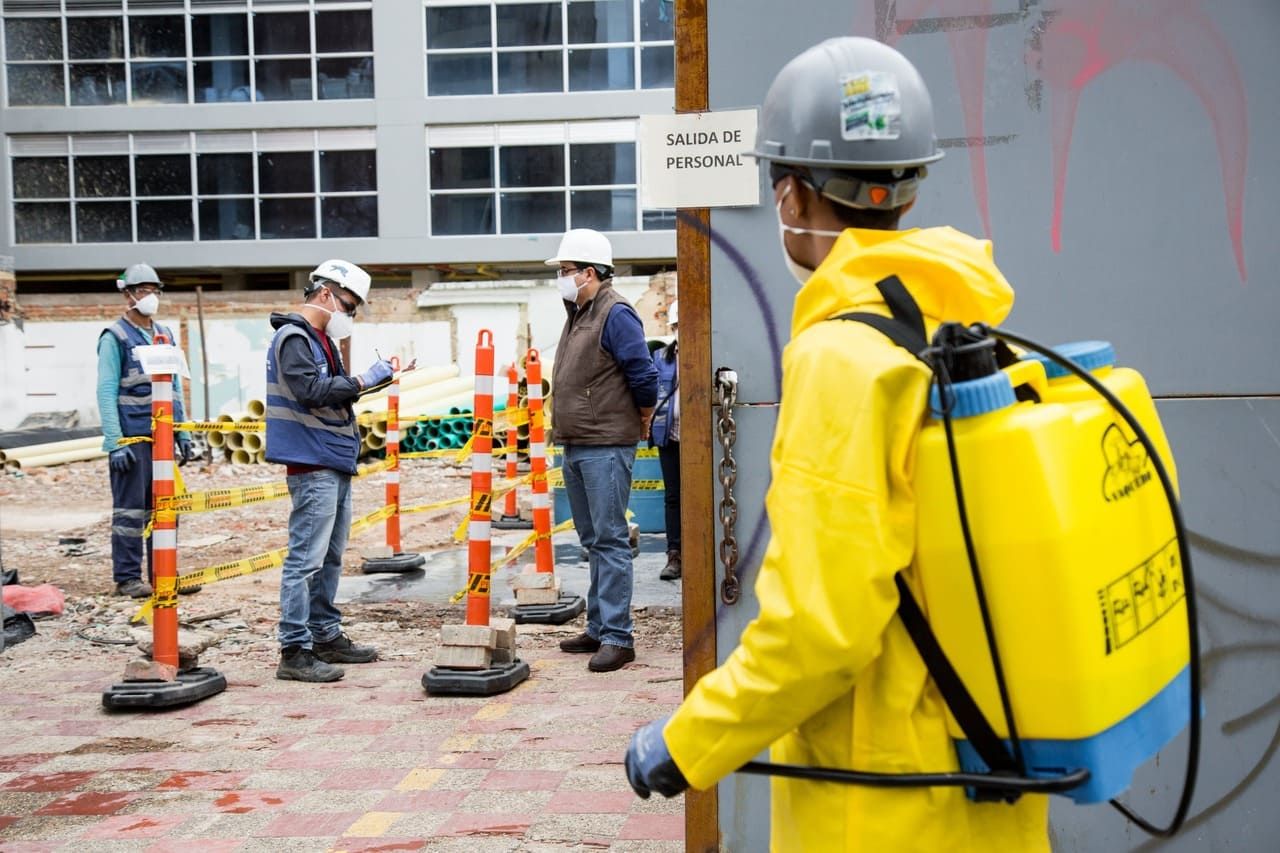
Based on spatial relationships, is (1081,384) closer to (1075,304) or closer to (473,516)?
(1075,304)

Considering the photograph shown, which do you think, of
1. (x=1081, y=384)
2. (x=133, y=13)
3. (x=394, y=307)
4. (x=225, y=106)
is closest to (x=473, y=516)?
(x=1081, y=384)

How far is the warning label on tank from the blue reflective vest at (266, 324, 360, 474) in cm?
544

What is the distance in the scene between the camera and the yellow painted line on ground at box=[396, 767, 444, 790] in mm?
4961

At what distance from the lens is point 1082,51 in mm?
3383

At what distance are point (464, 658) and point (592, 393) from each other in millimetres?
1597

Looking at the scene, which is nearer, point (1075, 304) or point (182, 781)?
point (1075, 304)

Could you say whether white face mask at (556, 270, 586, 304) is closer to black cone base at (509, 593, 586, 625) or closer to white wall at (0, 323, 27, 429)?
black cone base at (509, 593, 586, 625)

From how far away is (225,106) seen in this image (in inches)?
1347

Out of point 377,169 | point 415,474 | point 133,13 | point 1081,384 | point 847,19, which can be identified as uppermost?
point 133,13

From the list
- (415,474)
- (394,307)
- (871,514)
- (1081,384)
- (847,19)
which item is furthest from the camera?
(394,307)

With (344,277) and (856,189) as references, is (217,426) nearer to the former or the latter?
(344,277)

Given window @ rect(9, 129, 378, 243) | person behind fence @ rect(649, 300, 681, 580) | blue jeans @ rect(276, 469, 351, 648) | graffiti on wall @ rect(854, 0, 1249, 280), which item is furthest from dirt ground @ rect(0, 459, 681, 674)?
window @ rect(9, 129, 378, 243)

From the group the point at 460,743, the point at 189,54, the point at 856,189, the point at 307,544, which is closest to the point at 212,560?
the point at 307,544

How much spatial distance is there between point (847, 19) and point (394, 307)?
27127 mm
